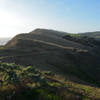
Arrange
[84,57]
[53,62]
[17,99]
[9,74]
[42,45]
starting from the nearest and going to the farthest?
[17,99]
[9,74]
[53,62]
[84,57]
[42,45]

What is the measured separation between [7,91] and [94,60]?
1281 inches

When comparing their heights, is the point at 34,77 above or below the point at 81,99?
above

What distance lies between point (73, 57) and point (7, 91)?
26.1 m

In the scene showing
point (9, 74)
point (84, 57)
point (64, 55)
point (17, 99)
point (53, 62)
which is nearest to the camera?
point (17, 99)

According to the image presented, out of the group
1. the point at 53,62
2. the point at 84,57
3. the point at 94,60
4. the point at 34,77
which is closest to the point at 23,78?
the point at 34,77

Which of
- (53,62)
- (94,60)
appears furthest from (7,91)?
(94,60)

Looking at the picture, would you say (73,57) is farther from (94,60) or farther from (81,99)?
(81,99)

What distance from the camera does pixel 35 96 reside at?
8.24m

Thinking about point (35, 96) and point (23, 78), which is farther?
point (23, 78)

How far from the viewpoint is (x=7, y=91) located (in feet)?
26.5

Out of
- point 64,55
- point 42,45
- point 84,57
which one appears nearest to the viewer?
point 64,55

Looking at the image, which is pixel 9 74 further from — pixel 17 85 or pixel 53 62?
pixel 53 62

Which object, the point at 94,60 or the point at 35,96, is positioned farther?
the point at 94,60

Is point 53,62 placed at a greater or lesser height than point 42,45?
lesser
